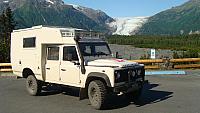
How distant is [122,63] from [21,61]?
16.6 ft

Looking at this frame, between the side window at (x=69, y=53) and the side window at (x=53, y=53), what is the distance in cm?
42

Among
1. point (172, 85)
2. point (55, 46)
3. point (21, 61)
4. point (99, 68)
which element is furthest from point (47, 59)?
point (172, 85)

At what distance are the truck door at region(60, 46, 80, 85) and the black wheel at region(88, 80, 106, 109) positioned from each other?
0.75 meters

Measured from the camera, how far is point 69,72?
1184 centimetres

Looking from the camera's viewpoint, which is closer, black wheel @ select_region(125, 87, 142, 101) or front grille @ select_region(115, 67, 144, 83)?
front grille @ select_region(115, 67, 144, 83)

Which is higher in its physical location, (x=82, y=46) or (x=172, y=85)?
(x=82, y=46)

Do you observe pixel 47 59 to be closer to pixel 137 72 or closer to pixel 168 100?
pixel 137 72

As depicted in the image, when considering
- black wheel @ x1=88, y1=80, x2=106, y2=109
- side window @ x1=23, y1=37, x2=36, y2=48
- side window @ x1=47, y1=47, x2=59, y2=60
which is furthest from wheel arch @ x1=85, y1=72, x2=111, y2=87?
side window @ x1=23, y1=37, x2=36, y2=48

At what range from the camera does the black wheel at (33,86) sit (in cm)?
1348

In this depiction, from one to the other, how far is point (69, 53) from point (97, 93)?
6.42 ft

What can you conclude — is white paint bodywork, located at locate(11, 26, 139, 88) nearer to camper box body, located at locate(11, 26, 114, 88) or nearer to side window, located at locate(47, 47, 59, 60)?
camper box body, located at locate(11, 26, 114, 88)

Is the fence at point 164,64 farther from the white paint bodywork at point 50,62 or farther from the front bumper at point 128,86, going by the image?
the front bumper at point 128,86

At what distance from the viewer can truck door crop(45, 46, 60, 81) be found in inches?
487

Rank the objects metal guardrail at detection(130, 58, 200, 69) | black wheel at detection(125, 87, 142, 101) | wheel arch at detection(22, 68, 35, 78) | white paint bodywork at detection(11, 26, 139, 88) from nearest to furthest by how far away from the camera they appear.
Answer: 1. white paint bodywork at detection(11, 26, 139, 88)
2. black wheel at detection(125, 87, 142, 101)
3. wheel arch at detection(22, 68, 35, 78)
4. metal guardrail at detection(130, 58, 200, 69)
